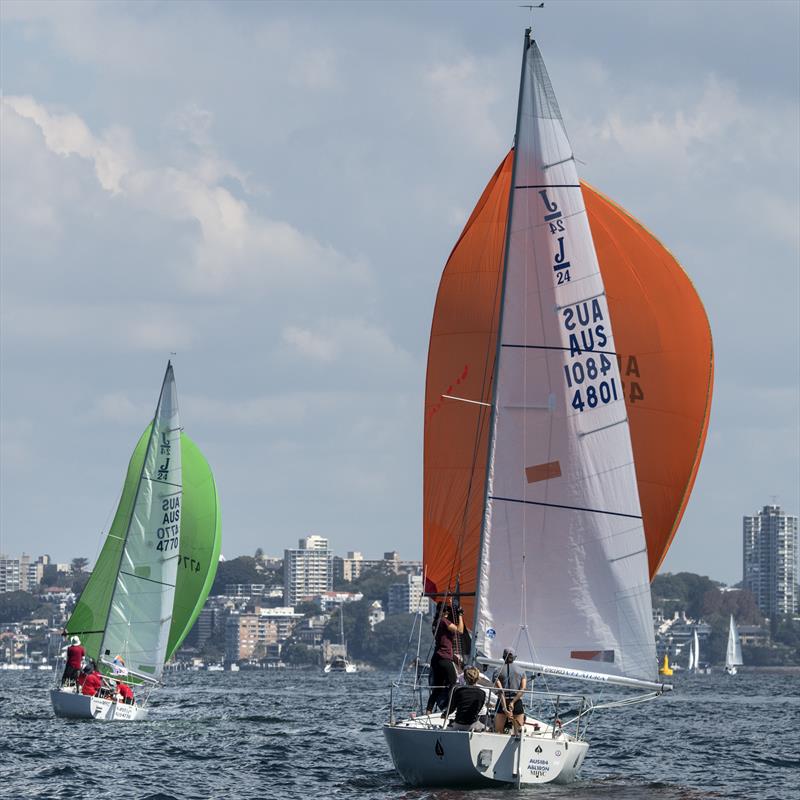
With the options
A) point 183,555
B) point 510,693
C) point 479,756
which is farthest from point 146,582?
point 479,756

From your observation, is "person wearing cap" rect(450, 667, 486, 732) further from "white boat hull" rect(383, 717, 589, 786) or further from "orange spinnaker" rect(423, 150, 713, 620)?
"orange spinnaker" rect(423, 150, 713, 620)

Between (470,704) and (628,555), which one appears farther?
(628,555)

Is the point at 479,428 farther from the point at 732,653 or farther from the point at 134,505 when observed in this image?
the point at 732,653

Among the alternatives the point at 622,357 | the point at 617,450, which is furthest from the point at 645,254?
the point at 617,450

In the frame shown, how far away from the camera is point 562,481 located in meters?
22.4

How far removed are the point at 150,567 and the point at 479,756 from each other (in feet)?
69.8

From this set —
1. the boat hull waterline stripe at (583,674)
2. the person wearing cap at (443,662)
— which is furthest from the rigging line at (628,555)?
the person wearing cap at (443,662)

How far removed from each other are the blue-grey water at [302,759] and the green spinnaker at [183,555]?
7.42ft

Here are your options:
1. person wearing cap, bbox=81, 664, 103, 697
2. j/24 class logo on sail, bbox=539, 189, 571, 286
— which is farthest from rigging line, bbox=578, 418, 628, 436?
person wearing cap, bbox=81, 664, 103, 697

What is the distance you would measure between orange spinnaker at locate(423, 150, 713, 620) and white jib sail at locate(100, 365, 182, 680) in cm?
1749

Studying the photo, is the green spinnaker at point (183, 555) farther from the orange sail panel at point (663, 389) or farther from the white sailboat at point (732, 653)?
the white sailboat at point (732, 653)

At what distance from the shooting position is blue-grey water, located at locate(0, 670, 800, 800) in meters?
23.4

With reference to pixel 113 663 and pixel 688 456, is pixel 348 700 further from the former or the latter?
pixel 688 456

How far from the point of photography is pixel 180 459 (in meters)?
41.7
